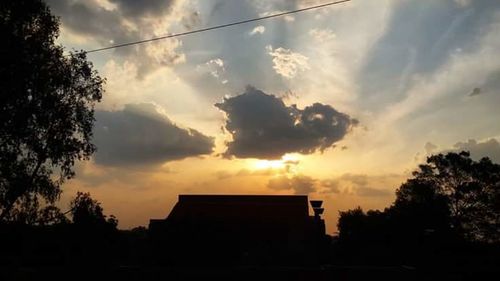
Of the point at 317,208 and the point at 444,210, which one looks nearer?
the point at 317,208

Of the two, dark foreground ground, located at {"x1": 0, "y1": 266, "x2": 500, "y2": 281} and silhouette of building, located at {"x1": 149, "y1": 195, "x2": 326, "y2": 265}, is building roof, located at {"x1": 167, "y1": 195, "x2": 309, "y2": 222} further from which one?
dark foreground ground, located at {"x1": 0, "y1": 266, "x2": 500, "y2": 281}

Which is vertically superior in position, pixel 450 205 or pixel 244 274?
pixel 450 205

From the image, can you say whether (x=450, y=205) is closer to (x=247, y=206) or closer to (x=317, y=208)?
(x=247, y=206)

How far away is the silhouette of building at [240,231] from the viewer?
33844 millimetres

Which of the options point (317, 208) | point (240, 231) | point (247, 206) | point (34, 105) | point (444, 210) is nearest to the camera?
point (34, 105)

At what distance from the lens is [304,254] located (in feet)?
132

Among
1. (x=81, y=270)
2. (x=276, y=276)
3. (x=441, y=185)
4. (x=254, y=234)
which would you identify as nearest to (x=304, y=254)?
(x=254, y=234)

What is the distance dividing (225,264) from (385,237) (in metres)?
35.9

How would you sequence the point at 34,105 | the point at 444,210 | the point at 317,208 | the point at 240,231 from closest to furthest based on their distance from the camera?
1. the point at 34,105
2. the point at 317,208
3. the point at 240,231
4. the point at 444,210

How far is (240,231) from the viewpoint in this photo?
43.2 metres

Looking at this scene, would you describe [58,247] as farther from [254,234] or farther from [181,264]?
[254,234]

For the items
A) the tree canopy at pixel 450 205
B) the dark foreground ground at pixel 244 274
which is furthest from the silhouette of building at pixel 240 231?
the tree canopy at pixel 450 205

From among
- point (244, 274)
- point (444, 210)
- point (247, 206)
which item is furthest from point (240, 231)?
point (444, 210)

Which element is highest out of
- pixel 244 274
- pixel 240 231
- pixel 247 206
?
pixel 247 206
